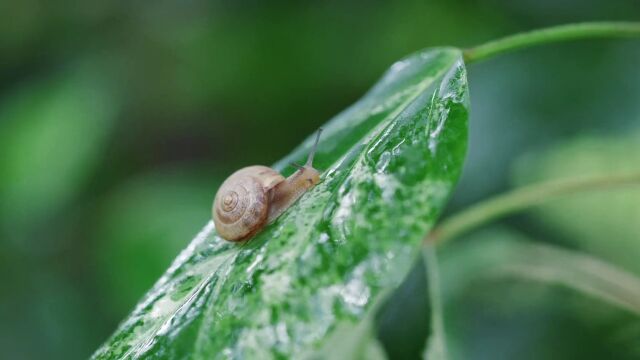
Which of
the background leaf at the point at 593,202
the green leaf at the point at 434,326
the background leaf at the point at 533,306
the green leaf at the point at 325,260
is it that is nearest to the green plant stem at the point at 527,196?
the green leaf at the point at 434,326

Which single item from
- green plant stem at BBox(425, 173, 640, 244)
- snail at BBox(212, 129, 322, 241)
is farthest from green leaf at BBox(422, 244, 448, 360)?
snail at BBox(212, 129, 322, 241)

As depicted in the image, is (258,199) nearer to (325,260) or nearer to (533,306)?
(325,260)

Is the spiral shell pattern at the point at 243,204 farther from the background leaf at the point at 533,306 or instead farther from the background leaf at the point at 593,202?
the background leaf at the point at 593,202

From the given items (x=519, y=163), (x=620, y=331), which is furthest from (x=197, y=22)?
(x=620, y=331)

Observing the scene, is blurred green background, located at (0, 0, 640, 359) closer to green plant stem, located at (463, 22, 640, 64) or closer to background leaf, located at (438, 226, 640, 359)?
background leaf, located at (438, 226, 640, 359)

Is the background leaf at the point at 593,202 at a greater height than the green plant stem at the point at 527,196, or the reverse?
the green plant stem at the point at 527,196

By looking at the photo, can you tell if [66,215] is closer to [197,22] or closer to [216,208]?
[197,22]

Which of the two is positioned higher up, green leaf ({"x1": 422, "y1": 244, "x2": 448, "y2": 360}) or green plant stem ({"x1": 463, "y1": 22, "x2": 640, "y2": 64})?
green plant stem ({"x1": 463, "y1": 22, "x2": 640, "y2": 64})

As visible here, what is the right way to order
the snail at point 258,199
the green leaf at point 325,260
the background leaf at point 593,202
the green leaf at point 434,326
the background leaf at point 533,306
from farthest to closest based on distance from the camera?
the background leaf at point 593,202, the background leaf at point 533,306, the green leaf at point 434,326, the snail at point 258,199, the green leaf at point 325,260
